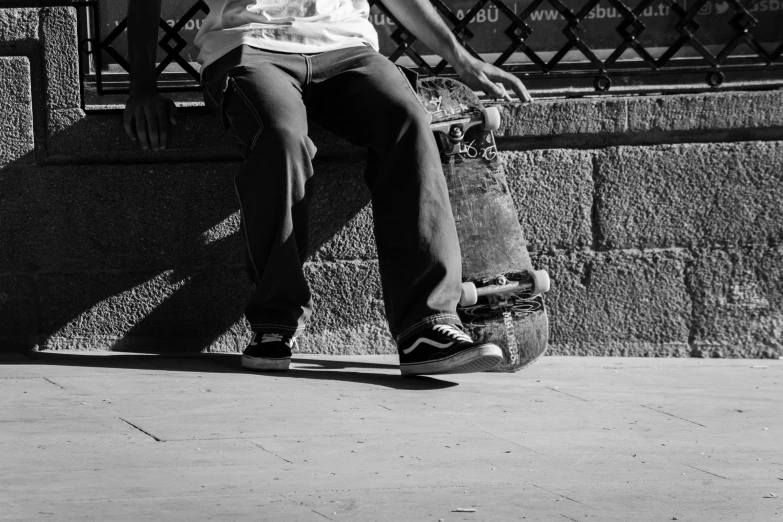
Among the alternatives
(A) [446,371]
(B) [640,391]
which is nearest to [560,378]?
(B) [640,391]

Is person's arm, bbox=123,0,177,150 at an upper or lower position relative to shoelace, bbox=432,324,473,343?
upper

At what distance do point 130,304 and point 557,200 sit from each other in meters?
1.69

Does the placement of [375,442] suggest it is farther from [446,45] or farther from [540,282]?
[446,45]

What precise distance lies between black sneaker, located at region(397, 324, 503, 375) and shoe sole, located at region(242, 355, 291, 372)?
40 cm

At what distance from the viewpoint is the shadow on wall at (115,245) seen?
13.7 feet

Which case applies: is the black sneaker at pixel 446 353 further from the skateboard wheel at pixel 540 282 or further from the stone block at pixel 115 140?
the stone block at pixel 115 140

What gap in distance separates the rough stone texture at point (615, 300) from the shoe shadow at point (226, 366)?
0.77 m

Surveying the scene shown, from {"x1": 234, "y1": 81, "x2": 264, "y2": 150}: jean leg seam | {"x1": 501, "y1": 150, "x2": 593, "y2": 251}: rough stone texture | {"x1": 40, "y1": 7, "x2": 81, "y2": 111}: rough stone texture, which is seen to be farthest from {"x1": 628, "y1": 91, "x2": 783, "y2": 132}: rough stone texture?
{"x1": 40, "y1": 7, "x2": 81, "y2": 111}: rough stone texture

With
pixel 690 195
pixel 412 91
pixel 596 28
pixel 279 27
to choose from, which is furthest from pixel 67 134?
pixel 596 28

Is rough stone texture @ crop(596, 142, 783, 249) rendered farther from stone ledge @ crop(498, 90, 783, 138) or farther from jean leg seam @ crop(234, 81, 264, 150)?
jean leg seam @ crop(234, 81, 264, 150)

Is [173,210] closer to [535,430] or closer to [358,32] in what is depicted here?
[358,32]

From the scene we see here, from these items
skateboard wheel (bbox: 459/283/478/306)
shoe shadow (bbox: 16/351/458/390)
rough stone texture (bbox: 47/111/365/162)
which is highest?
rough stone texture (bbox: 47/111/365/162)

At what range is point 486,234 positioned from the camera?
13.1 feet

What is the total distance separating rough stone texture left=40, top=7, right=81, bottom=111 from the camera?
422cm
